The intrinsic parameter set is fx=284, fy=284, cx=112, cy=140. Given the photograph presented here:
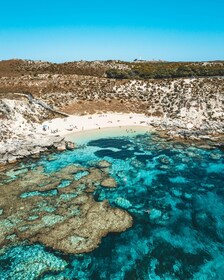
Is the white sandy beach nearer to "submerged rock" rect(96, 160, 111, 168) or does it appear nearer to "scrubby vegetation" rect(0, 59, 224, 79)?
"submerged rock" rect(96, 160, 111, 168)

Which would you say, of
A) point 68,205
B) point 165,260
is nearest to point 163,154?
point 68,205

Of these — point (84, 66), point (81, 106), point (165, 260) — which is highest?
point (84, 66)

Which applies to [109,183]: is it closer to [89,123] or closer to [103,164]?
[103,164]

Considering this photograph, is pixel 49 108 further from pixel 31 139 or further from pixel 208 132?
pixel 208 132

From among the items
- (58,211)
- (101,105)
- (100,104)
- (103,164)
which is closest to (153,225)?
(58,211)

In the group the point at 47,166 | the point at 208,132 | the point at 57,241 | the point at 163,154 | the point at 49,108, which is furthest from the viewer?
the point at 49,108

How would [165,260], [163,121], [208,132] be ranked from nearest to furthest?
1. [165,260]
2. [208,132]
3. [163,121]

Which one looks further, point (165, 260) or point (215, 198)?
point (215, 198)

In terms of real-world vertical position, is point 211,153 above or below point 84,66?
below
